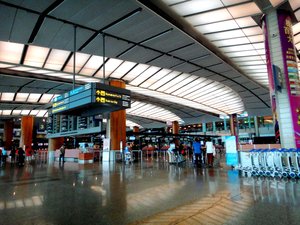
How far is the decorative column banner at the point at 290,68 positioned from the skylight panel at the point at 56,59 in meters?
12.0

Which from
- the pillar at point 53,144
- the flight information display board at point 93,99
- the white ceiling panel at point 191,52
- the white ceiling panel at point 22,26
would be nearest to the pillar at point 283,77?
the white ceiling panel at point 191,52

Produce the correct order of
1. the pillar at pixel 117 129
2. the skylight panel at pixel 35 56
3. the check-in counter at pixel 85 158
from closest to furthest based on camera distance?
the skylight panel at pixel 35 56 < the pillar at pixel 117 129 < the check-in counter at pixel 85 158

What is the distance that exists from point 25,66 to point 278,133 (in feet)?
51.0

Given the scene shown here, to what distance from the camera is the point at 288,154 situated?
8.23 m

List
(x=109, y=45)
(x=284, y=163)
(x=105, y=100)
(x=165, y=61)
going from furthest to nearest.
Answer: (x=165, y=61) → (x=109, y=45) → (x=105, y=100) → (x=284, y=163)

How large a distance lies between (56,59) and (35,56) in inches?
52.0

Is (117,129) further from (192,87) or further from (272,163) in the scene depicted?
(272,163)

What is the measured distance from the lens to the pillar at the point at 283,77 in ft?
30.6

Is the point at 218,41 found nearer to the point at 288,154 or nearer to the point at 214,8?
the point at 214,8

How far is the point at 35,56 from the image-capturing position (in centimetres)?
1455

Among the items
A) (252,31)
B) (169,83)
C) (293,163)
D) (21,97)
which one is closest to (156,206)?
(293,163)

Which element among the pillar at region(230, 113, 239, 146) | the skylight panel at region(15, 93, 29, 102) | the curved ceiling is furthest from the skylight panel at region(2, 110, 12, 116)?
the pillar at region(230, 113, 239, 146)

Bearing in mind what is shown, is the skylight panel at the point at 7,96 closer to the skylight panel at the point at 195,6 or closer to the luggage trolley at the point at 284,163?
the skylight panel at the point at 195,6

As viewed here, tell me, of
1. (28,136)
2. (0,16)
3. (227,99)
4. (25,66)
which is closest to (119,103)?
(0,16)
